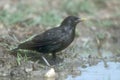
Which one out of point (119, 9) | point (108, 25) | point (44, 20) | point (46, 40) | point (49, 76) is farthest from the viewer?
point (119, 9)

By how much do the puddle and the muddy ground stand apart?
0.12 meters

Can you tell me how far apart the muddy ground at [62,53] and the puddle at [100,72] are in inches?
4.7

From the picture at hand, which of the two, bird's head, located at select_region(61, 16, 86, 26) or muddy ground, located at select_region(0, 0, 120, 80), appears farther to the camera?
bird's head, located at select_region(61, 16, 86, 26)

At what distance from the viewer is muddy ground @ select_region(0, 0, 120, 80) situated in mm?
10711

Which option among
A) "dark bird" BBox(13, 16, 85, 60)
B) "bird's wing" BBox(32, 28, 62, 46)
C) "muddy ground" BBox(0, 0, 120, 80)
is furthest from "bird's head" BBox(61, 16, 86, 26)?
"muddy ground" BBox(0, 0, 120, 80)

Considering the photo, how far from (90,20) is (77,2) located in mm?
730

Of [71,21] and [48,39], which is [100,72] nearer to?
[48,39]

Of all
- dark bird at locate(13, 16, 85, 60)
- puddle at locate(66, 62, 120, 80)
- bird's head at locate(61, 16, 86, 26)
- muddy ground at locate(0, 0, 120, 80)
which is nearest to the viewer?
puddle at locate(66, 62, 120, 80)

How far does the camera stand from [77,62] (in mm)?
11633

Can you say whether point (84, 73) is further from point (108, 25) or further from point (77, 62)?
point (108, 25)

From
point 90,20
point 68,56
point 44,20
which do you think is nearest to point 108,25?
point 90,20

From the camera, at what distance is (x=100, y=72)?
35.7 feet

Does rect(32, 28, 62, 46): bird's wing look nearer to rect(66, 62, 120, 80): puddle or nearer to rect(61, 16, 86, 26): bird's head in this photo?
rect(61, 16, 86, 26): bird's head

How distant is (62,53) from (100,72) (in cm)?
127
